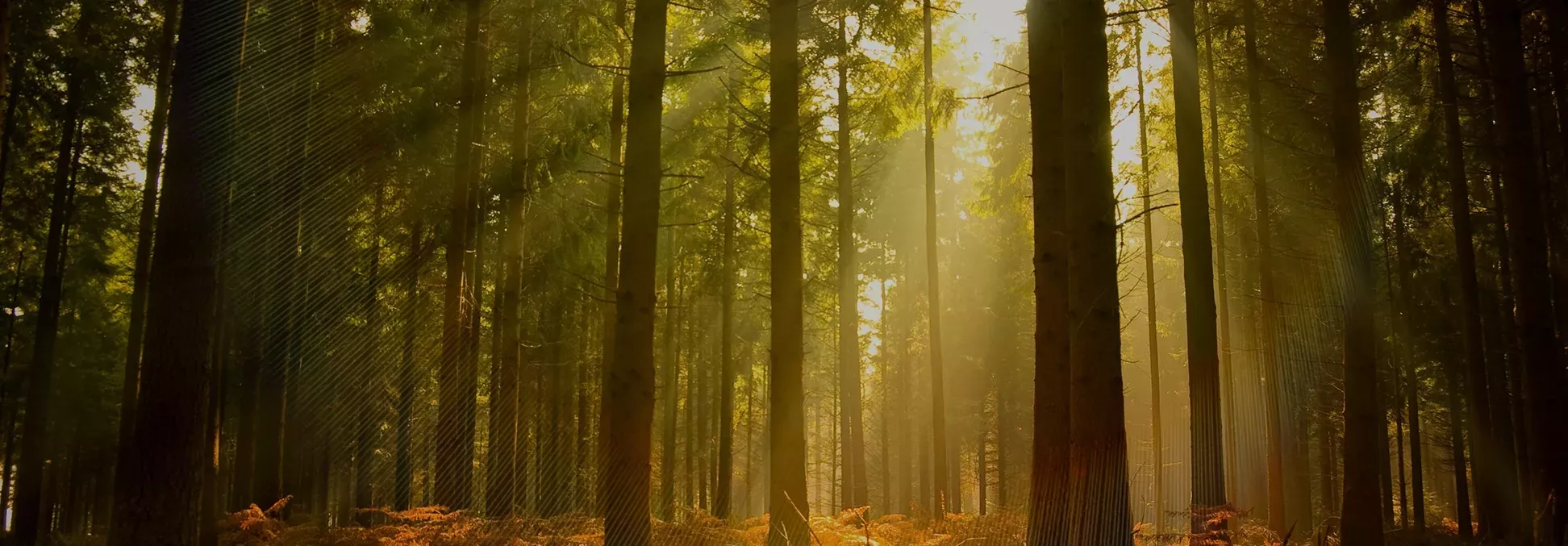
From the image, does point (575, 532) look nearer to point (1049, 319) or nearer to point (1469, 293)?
point (1049, 319)

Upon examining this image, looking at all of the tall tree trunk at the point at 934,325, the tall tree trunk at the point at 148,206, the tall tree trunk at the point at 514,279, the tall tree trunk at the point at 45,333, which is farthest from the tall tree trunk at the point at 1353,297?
the tall tree trunk at the point at 45,333

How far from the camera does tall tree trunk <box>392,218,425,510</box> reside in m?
14.9

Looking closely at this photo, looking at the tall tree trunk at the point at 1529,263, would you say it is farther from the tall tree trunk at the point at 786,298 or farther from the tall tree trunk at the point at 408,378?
the tall tree trunk at the point at 408,378

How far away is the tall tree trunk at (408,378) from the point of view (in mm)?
14852

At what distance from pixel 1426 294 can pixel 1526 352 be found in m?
13.1

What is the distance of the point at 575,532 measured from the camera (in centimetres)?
1187

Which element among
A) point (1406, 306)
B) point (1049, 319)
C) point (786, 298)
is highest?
point (1406, 306)

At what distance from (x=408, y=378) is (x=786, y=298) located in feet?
30.0

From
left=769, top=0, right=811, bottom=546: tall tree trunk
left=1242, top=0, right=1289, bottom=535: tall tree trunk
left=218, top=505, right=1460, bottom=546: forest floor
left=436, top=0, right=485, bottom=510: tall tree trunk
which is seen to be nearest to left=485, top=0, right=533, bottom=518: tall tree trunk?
left=436, top=0, right=485, bottom=510: tall tree trunk

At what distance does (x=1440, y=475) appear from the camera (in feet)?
128

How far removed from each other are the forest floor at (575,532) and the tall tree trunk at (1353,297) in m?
1.32

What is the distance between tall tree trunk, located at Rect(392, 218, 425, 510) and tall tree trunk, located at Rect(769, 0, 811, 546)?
8907mm

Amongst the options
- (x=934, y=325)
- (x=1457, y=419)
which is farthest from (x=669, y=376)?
(x=1457, y=419)

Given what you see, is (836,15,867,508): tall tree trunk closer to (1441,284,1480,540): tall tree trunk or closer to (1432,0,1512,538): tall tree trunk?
(1432,0,1512,538): tall tree trunk
